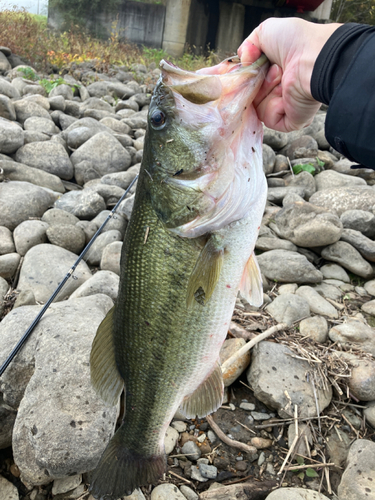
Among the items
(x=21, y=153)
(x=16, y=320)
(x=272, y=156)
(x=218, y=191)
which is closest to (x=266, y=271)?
(x=16, y=320)

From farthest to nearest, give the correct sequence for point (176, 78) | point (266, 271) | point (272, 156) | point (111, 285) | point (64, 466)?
point (272, 156)
point (266, 271)
point (111, 285)
point (64, 466)
point (176, 78)

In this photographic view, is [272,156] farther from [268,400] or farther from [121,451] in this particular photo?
[121,451]

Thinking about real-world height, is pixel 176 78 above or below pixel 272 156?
above

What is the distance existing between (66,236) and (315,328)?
121 inches

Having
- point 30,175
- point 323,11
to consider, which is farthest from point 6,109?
point 323,11

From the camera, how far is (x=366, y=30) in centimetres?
147

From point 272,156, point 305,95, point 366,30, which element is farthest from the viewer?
point 272,156

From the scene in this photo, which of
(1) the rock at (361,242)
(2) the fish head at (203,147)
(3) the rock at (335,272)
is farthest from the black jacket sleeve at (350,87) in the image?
(1) the rock at (361,242)

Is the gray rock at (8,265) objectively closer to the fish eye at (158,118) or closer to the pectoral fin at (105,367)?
the pectoral fin at (105,367)

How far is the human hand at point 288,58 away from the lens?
166 centimetres

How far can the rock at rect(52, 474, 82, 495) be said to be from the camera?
101 inches

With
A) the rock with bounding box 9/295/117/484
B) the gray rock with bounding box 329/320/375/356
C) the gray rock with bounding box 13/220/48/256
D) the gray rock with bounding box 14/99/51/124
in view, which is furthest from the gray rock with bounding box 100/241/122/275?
the gray rock with bounding box 14/99/51/124

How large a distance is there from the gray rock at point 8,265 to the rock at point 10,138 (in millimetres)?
3110

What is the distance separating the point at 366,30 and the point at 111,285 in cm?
288
